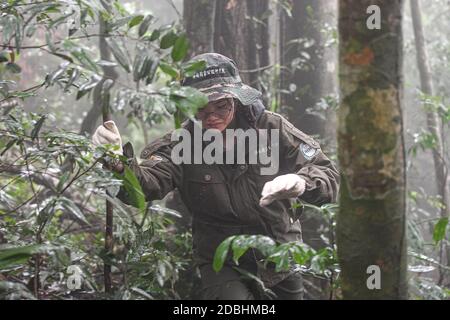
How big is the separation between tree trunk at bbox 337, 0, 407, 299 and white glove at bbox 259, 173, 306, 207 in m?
0.64

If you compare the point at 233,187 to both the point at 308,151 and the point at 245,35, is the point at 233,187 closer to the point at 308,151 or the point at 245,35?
the point at 308,151

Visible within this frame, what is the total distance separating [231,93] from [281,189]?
782mm

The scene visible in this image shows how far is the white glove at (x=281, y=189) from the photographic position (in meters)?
2.77

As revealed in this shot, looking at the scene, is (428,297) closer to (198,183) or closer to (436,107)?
(198,183)

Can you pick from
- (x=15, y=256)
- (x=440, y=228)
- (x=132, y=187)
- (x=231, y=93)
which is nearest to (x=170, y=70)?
(x=132, y=187)

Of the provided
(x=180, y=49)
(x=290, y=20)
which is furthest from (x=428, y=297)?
(x=290, y=20)

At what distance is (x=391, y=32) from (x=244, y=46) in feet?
11.0

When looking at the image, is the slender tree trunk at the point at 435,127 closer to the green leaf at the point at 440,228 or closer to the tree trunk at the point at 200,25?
the tree trunk at the point at 200,25

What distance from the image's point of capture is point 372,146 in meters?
2.04

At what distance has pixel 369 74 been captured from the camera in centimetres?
202

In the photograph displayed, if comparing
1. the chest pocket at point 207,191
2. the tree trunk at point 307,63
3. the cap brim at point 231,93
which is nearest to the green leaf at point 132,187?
the chest pocket at point 207,191

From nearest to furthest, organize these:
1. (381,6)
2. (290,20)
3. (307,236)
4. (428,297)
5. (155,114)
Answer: (381,6), (428,297), (155,114), (307,236), (290,20)

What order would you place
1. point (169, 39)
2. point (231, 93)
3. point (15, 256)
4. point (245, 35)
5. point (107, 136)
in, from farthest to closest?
point (245, 35) < point (231, 93) < point (107, 136) < point (169, 39) < point (15, 256)

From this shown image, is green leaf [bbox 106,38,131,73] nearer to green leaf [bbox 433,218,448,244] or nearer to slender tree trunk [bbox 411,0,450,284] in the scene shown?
green leaf [bbox 433,218,448,244]
